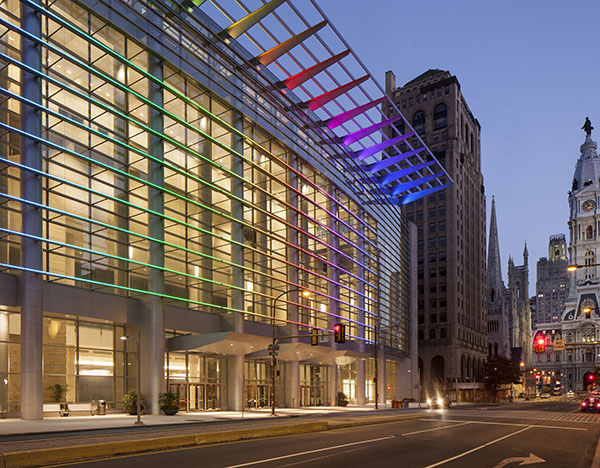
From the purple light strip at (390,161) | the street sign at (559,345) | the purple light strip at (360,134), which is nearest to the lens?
the purple light strip at (360,134)

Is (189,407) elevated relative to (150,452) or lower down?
lower down

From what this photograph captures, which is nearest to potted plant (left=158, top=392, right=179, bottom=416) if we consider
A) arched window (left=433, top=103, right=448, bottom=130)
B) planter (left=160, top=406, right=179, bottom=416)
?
planter (left=160, top=406, right=179, bottom=416)

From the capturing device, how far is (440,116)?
5463 inches

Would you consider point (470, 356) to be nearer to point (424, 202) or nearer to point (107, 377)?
point (424, 202)

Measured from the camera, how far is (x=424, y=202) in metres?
136

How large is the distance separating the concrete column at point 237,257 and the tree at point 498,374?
89.8m

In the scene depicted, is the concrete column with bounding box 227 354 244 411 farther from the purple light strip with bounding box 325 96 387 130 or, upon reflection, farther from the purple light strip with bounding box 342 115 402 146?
the purple light strip with bounding box 342 115 402 146

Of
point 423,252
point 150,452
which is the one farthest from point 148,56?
point 423,252

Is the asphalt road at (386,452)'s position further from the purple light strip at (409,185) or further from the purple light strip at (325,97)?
the purple light strip at (409,185)

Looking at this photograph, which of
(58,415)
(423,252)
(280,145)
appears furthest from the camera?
(423,252)

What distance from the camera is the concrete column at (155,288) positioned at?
42.8m

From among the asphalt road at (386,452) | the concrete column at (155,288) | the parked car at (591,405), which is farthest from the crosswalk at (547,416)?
the concrete column at (155,288)

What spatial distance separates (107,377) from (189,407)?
8747mm

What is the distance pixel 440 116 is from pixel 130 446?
130m
